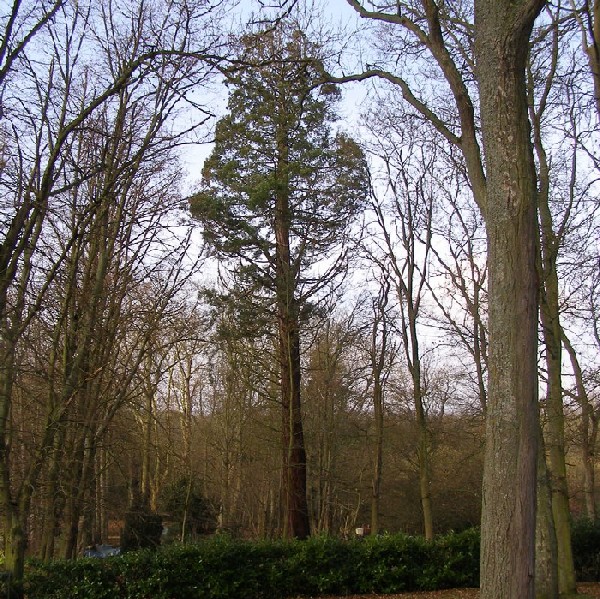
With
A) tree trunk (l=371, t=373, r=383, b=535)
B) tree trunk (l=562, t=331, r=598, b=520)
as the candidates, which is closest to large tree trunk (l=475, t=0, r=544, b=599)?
tree trunk (l=562, t=331, r=598, b=520)

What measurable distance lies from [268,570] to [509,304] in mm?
7954

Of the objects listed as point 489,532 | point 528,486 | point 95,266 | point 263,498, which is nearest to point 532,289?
point 528,486

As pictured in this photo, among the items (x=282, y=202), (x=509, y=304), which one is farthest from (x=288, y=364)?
(x=509, y=304)

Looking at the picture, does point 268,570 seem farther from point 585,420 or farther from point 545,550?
point 585,420

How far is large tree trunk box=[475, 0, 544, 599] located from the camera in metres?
4.37

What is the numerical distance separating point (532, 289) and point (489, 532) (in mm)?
1768

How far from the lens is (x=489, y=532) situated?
445 cm

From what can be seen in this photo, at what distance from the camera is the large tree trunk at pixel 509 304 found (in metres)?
4.37

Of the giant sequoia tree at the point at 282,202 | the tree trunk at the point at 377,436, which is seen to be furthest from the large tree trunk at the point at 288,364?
the tree trunk at the point at 377,436

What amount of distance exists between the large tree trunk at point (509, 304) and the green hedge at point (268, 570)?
713cm

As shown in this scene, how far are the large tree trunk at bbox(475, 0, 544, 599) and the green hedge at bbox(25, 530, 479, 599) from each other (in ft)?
23.4

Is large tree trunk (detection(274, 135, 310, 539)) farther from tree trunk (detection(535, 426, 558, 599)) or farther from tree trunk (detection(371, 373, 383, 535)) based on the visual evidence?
tree trunk (detection(371, 373, 383, 535))

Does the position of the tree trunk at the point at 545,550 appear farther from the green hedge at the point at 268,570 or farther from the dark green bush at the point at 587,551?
the dark green bush at the point at 587,551

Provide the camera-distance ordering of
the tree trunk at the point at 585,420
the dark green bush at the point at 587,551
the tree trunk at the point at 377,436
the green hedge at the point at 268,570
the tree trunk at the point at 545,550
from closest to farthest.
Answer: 1. the tree trunk at the point at 545,550
2. the green hedge at the point at 268,570
3. the tree trunk at the point at 585,420
4. the dark green bush at the point at 587,551
5. the tree trunk at the point at 377,436
